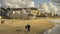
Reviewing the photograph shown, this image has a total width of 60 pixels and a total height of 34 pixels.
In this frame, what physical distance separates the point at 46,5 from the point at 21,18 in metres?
0.36

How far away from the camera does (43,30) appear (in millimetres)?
1833

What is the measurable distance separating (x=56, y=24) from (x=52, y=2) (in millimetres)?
286

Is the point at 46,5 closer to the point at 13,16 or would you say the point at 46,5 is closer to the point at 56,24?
the point at 56,24

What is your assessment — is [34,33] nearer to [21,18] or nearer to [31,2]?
[21,18]

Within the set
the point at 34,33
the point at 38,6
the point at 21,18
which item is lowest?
the point at 34,33

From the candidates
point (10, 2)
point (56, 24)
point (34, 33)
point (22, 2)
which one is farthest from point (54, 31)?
A: point (10, 2)

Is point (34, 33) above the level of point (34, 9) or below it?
below

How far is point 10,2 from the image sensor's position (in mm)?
1861

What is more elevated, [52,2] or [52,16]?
[52,2]

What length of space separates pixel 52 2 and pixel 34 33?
1.50 ft

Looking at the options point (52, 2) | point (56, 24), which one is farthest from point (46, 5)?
point (56, 24)

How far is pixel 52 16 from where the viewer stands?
186 cm

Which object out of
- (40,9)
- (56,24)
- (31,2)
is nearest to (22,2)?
(31,2)

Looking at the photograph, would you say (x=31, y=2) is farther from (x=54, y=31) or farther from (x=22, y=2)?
(x=54, y=31)
